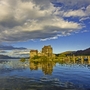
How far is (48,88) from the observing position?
153 feet

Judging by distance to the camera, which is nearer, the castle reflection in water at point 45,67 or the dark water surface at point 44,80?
the dark water surface at point 44,80

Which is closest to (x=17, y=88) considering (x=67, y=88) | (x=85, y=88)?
(x=67, y=88)

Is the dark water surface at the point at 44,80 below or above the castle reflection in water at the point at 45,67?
below

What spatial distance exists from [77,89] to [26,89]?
495 inches

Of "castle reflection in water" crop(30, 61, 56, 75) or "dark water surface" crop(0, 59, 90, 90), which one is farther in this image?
"castle reflection in water" crop(30, 61, 56, 75)

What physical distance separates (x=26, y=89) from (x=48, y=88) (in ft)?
18.5

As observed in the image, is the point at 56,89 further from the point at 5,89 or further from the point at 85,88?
the point at 5,89

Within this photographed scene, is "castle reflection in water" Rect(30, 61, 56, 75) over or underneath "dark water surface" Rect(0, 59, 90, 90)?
over

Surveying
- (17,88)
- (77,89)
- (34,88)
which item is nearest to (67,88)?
(77,89)

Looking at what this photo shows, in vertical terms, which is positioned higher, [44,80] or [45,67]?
[45,67]

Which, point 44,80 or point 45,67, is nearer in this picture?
point 44,80

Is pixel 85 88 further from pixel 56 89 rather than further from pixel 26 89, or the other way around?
pixel 26 89

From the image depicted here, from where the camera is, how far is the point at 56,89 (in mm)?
45469

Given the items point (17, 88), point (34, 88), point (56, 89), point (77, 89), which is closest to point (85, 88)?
point (77, 89)
